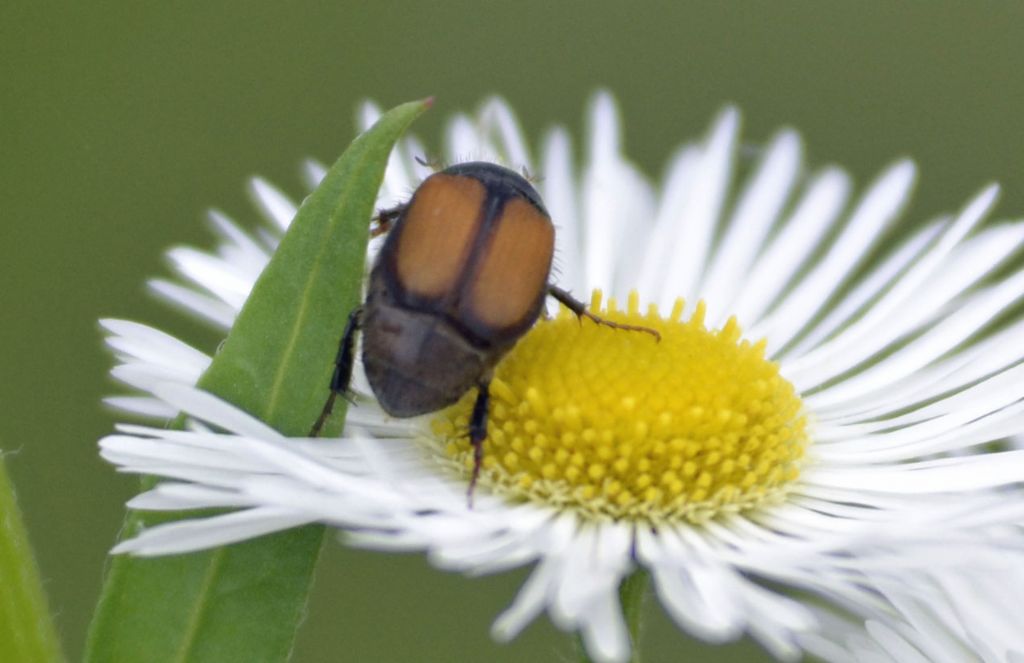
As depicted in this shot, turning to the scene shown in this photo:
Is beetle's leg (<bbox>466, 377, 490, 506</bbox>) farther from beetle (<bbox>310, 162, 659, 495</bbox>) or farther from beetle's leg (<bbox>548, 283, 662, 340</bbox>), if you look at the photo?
beetle's leg (<bbox>548, 283, 662, 340</bbox>)

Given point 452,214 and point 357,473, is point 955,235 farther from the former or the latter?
point 357,473

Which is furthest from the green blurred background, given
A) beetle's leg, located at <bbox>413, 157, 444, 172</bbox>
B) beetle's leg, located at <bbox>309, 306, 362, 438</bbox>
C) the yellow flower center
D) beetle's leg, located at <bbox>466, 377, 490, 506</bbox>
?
beetle's leg, located at <bbox>309, 306, 362, 438</bbox>

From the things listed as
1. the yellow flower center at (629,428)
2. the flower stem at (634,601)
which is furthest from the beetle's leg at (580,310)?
the flower stem at (634,601)

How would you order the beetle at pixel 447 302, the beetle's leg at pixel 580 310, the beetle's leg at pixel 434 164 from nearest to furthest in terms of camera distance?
1. the beetle at pixel 447 302
2. the beetle's leg at pixel 580 310
3. the beetle's leg at pixel 434 164

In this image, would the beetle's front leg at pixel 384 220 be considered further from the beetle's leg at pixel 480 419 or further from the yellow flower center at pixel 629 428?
the beetle's leg at pixel 480 419

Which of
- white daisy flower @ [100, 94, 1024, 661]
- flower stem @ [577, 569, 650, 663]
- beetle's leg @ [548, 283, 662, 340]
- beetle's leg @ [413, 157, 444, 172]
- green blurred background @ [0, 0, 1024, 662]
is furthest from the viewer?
green blurred background @ [0, 0, 1024, 662]

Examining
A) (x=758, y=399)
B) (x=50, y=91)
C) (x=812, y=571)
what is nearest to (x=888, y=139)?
(x=50, y=91)
